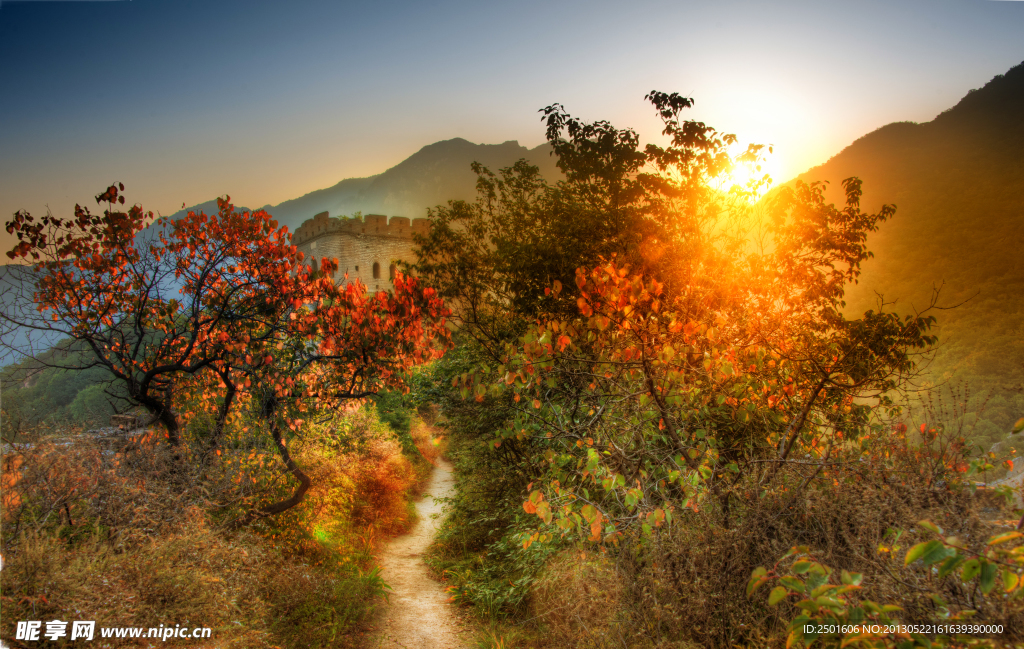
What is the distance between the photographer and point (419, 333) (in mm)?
6328

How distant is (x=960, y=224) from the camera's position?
7.69 m

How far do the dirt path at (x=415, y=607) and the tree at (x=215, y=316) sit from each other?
2290 mm

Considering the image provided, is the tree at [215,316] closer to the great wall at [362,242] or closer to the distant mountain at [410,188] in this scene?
the great wall at [362,242]

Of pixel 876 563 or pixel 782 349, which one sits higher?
pixel 782 349

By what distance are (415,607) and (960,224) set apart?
11.4 m

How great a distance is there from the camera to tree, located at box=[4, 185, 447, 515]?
A: 418 cm

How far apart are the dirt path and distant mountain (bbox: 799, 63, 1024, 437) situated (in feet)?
23.4

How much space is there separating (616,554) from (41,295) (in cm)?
609

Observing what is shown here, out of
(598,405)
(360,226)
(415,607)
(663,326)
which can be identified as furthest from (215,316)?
(360,226)

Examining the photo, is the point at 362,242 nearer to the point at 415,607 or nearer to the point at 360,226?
the point at 360,226

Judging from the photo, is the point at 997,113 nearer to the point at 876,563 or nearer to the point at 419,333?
the point at 876,563

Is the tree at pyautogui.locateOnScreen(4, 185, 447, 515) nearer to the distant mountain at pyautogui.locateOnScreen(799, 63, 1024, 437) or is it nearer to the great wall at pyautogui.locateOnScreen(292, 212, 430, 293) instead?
the distant mountain at pyautogui.locateOnScreen(799, 63, 1024, 437)

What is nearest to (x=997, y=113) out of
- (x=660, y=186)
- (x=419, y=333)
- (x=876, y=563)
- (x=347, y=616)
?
(x=660, y=186)

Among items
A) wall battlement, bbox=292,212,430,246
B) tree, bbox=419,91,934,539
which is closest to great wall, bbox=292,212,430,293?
wall battlement, bbox=292,212,430,246
